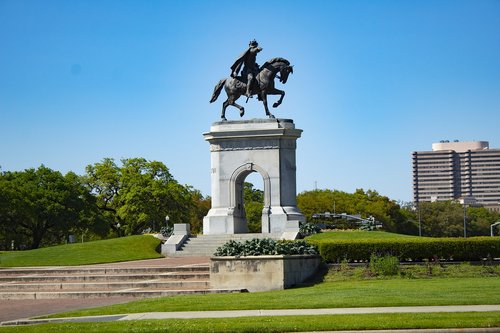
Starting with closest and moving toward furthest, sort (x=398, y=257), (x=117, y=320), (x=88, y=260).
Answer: (x=117, y=320) → (x=398, y=257) → (x=88, y=260)

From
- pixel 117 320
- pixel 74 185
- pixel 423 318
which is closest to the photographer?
pixel 423 318

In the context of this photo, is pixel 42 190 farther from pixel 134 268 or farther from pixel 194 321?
pixel 194 321

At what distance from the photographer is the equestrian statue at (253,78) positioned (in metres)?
49.6

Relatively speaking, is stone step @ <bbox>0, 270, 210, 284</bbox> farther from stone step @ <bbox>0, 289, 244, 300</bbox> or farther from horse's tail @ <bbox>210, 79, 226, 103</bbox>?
horse's tail @ <bbox>210, 79, 226, 103</bbox>

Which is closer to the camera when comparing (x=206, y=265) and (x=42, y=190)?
(x=206, y=265)

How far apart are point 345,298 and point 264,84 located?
27.5 metres

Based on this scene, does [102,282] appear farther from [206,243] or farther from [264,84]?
[264,84]

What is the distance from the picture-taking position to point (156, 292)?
1102 inches

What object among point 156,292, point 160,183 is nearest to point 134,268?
point 156,292

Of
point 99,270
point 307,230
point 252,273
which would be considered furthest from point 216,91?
point 252,273

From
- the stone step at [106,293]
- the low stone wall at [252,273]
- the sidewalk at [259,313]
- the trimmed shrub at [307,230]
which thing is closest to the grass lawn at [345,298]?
the sidewalk at [259,313]

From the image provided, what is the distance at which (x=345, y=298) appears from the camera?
23281mm

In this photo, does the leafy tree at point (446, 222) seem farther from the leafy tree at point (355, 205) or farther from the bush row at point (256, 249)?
the bush row at point (256, 249)

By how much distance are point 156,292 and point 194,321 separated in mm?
9036
